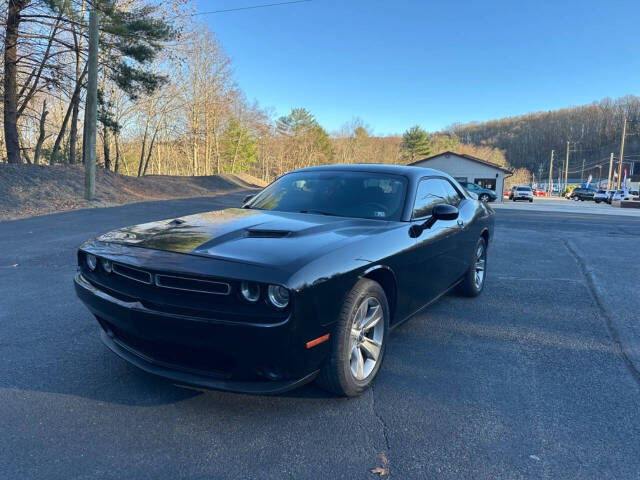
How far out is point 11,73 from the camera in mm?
16719

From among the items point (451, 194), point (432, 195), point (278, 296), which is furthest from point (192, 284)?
point (451, 194)

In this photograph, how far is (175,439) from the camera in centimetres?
216

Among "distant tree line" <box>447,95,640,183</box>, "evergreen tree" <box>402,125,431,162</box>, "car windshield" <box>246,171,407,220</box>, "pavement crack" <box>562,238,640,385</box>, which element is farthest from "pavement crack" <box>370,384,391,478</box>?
"distant tree line" <box>447,95,640,183</box>

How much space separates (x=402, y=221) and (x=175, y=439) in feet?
6.92

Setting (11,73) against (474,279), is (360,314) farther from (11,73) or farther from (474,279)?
(11,73)

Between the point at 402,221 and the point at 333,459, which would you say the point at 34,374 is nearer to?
the point at 333,459

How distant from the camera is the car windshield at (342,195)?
341 centimetres

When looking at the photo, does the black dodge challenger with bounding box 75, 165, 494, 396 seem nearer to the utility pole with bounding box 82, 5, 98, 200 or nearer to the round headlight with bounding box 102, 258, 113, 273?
the round headlight with bounding box 102, 258, 113, 273

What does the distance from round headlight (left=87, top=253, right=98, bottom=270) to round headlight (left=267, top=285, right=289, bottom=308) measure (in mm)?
1285

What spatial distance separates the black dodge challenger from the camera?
2.06m

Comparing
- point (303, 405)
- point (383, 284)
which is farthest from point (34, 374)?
point (383, 284)

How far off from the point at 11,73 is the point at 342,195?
754 inches

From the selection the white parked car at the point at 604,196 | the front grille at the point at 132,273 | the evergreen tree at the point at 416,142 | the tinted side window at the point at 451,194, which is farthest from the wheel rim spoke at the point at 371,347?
the evergreen tree at the point at 416,142

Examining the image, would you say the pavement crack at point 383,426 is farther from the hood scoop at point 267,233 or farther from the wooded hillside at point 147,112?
the wooded hillside at point 147,112
